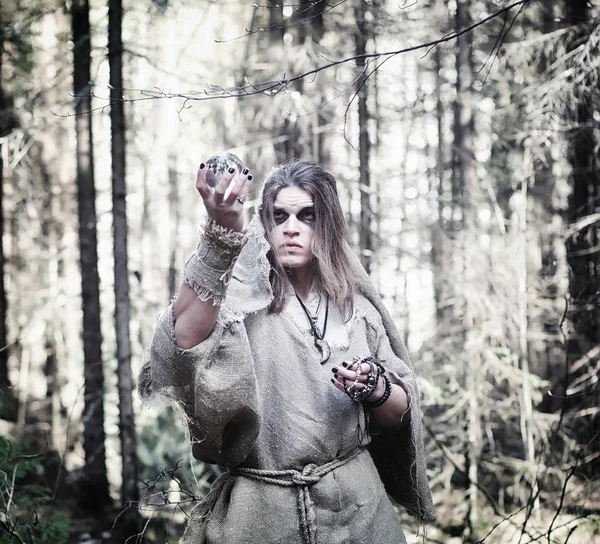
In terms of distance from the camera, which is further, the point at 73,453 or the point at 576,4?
the point at 73,453

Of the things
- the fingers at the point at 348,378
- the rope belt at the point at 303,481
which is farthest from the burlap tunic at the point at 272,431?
the fingers at the point at 348,378

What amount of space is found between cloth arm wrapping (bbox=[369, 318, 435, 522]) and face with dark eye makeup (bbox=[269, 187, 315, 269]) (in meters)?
0.46

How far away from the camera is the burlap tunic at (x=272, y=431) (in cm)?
219

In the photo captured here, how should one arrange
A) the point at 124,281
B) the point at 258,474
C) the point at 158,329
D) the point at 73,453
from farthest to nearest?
the point at 73,453, the point at 124,281, the point at 258,474, the point at 158,329

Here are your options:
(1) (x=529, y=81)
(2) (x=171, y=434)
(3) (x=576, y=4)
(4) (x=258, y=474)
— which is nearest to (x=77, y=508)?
(2) (x=171, y=434)

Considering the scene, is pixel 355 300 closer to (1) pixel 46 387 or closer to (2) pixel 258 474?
(2) pixel 258 474

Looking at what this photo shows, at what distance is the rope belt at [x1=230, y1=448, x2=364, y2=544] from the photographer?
232 centimetres

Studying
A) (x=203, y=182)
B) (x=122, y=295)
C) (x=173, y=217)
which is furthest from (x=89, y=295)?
(x=173, y=217)

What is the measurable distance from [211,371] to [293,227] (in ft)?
2.32

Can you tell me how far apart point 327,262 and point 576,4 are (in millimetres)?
6772

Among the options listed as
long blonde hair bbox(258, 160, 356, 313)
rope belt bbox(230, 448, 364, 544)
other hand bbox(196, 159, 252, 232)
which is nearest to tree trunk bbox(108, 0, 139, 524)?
long blonde hair bbox(258, 160, 356, 313)

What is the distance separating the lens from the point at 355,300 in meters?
2.70

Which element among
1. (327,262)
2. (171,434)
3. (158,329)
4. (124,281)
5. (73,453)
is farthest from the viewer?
(73,453)

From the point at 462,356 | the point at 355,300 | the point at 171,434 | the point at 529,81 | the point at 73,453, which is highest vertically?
the point at 529,81
